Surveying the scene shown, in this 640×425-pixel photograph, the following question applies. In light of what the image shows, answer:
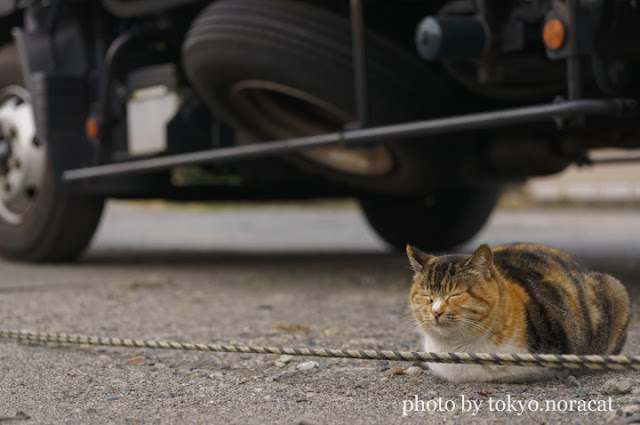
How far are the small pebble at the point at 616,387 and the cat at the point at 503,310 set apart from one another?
135 millimetres

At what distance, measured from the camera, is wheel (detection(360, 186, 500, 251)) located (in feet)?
20.6

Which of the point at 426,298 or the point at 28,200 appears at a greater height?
the point at 426,298

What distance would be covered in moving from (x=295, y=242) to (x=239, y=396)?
593 cm

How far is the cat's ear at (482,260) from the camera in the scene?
2.16m

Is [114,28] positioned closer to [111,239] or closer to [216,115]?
[216,115]

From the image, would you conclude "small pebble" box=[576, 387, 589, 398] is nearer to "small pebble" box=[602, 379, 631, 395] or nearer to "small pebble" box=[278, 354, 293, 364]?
"small pebble" box=[602, 379, 631, 395]

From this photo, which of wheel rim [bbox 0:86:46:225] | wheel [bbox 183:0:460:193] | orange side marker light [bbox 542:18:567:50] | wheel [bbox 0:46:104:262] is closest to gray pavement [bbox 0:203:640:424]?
wheel [bbox 0:46:104:262]

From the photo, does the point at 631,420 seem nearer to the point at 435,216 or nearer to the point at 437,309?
the point at 437,309

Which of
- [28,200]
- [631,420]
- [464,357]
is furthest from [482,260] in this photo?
[28,200]

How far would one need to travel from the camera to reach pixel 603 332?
→ 2.40 meters

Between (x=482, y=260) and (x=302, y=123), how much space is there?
237 cm

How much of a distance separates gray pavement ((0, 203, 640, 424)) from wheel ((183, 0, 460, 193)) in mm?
744

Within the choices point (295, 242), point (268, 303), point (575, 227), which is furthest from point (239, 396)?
point (575, 227)

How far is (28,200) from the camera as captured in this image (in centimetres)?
554
